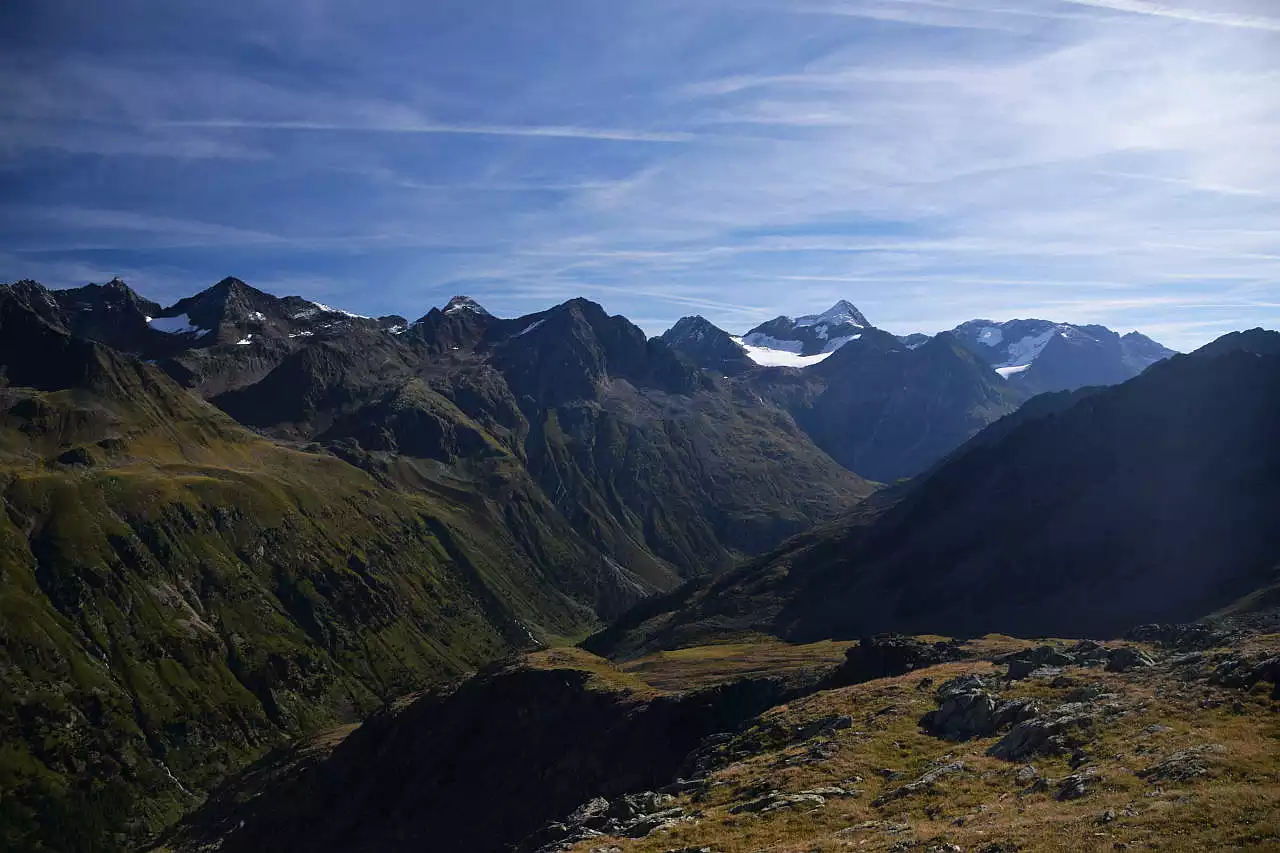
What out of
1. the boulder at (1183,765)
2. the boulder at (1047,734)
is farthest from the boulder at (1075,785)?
the boulder at (1047,734)

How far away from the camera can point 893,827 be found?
118 ft

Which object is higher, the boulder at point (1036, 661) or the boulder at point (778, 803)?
the boulder at point (1036, 661)

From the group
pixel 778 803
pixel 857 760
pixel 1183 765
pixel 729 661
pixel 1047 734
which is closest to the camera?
pixel 1183 765

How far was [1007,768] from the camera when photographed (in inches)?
1644

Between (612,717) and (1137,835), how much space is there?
251ft

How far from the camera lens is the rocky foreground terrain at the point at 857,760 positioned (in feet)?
108

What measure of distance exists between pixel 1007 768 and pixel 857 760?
→ 9.55 meters

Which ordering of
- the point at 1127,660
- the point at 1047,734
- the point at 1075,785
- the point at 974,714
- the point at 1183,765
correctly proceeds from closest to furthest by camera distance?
the point at 1183,765 → the point at 1075,785 → the point at 1047,734 → the point at 974,714 → the point at 1127,660

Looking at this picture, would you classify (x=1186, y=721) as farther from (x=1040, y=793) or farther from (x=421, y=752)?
(x=421, y=752)

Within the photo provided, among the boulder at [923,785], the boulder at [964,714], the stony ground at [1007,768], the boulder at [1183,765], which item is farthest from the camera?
the boulder at [964,714]

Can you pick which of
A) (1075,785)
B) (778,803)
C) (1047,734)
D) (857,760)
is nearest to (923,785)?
(857,760)

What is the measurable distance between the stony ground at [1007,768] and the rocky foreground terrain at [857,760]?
146mm

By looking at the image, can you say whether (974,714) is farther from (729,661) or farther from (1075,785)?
(729,661)

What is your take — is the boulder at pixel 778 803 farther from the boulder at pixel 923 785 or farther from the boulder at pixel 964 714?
the boulder at pixel 964 714
